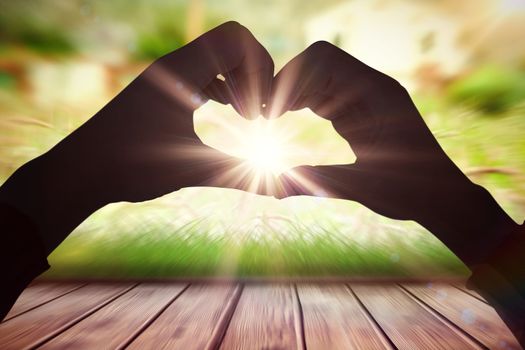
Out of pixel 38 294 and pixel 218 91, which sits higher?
pixel 218 91

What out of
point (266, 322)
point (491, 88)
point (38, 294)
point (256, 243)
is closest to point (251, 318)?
point (266, 322)

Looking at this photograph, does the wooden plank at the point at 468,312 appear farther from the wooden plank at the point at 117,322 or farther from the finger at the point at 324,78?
the wooden plank at the point at 117,322

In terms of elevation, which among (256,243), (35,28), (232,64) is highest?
(35,28)

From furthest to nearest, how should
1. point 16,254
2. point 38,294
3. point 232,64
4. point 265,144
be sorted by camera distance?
point 265,144 < point 38,294 < point 232,64 < point 16,254

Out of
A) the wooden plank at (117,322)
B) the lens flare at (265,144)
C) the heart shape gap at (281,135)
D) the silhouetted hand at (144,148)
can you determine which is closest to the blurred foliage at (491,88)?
the heart shape gap at (281,135)

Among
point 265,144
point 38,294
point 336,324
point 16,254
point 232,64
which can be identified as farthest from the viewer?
point 265,144

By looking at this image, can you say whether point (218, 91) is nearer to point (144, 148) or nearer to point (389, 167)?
point (144, 148)

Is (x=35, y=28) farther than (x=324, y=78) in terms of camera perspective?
Yes
